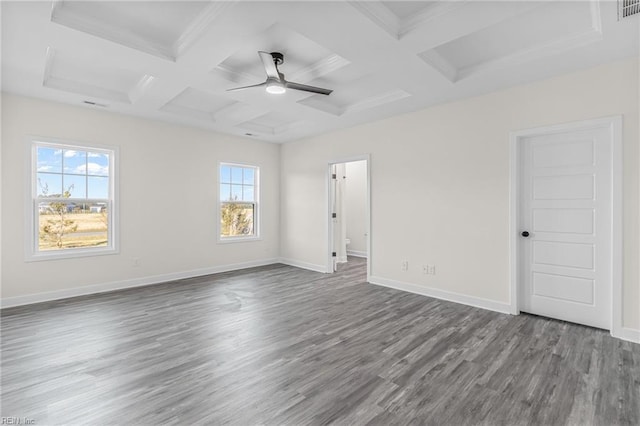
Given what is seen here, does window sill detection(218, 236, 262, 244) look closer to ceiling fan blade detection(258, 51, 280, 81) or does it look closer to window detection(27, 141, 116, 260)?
window detection(27, 141, 116, 260)

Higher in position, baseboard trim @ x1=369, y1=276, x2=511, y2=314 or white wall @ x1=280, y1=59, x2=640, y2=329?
white wall @ x1=280, y1=59, x2=640, y2=329

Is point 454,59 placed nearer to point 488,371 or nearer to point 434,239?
point 434,239

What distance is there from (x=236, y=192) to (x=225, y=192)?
0.82 feet

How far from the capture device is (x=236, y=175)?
6.34m

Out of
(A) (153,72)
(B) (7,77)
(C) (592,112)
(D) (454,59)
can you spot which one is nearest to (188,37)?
(A) (153,72)

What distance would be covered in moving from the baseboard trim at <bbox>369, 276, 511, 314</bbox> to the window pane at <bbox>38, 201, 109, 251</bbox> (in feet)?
14.5

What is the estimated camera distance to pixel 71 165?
4.43 metres

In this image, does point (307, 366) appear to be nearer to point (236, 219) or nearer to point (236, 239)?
point (236, 239)

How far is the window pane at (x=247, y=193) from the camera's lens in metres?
6.48

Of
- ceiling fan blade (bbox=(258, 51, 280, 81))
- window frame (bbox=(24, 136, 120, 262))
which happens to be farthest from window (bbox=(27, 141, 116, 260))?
ceiling fan blade (bbox=(258, 51, 280, 81))

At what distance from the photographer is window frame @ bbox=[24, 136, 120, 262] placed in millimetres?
4016

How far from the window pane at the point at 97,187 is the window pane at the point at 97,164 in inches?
3.1

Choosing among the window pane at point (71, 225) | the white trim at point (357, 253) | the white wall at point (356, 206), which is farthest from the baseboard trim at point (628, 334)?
the window pane at point (71, 225)

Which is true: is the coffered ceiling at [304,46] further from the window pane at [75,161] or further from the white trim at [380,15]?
the window pane at [75,161]
